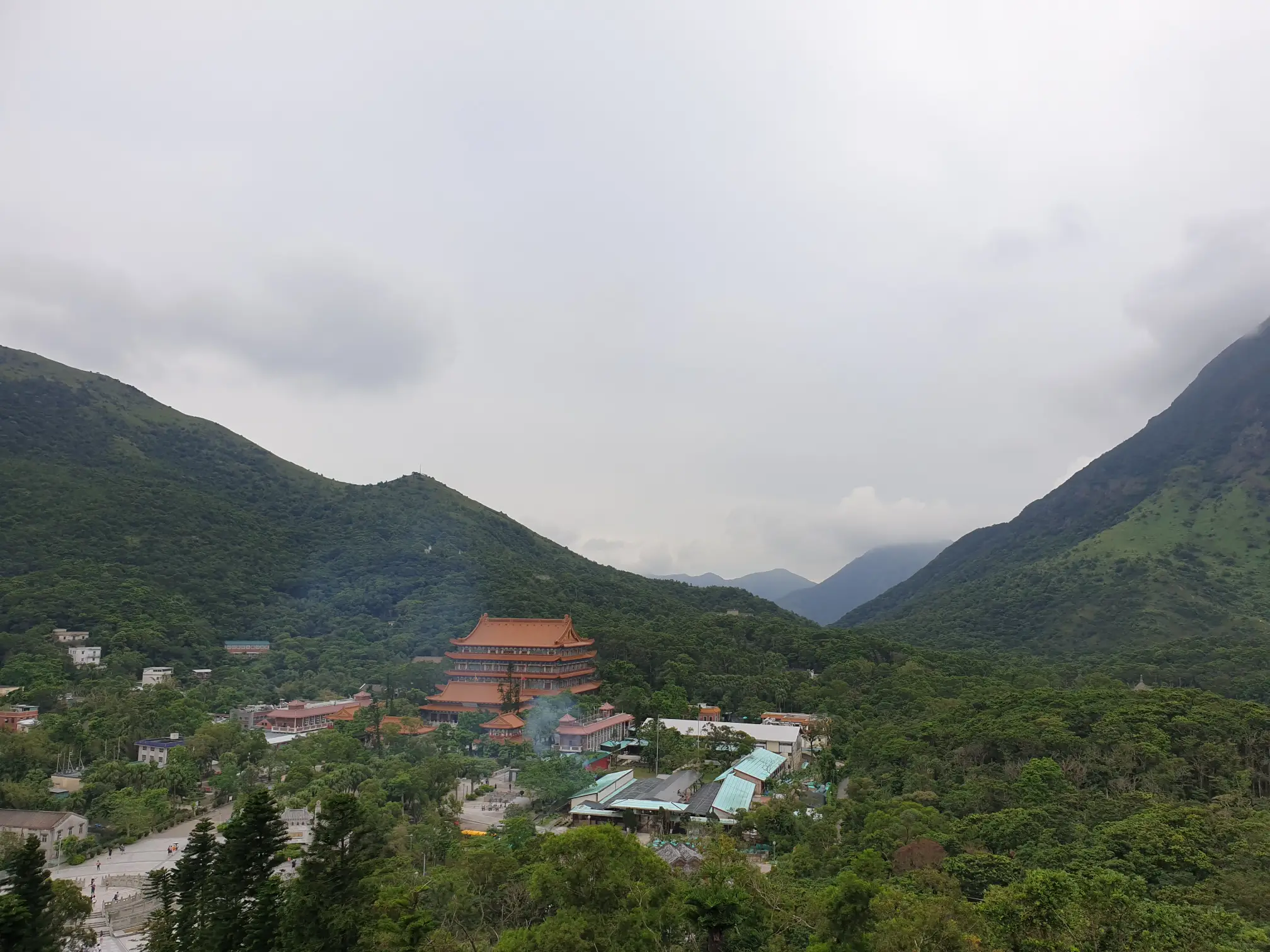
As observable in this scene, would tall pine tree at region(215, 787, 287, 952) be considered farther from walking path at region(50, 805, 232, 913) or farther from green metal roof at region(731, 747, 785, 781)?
green metal roof at region(731, 747, 785, 781)

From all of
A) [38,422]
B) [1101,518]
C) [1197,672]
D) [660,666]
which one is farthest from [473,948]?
[1101,518]

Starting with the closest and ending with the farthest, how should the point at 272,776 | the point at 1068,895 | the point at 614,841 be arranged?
the point at 1068,895 < the point at 614,841 < the point at 272,776

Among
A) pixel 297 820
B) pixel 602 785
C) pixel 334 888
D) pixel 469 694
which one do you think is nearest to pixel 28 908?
pixel 334 888

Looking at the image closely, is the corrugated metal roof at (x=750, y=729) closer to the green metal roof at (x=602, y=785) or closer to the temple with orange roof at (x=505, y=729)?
the green metal roof at (x=602, y=785)

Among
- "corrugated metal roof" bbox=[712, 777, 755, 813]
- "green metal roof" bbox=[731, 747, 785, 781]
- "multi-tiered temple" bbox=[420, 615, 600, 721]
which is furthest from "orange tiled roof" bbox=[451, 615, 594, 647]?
"corrugated metal roof" bbox=[712, 777, 755, 813]

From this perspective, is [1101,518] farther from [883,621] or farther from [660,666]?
[660,666]

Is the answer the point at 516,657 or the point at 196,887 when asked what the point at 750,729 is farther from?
the point at 196,887

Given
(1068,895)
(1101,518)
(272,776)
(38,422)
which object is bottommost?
(272,776)
